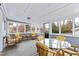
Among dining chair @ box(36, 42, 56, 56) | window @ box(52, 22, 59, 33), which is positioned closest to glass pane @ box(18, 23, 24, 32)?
dining chair @ box(36, 42, 56, 56)

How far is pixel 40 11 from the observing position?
2.69 metres

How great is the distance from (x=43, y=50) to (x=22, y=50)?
442 mm

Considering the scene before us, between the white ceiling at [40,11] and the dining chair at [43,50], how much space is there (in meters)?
0.49

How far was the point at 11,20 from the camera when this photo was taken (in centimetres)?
264

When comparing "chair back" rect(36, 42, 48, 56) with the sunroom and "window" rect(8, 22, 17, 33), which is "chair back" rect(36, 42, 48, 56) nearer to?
the sunroom

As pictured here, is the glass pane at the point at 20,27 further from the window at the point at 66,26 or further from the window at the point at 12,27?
the window at the point at 66,26

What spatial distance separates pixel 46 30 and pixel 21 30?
0.53 m

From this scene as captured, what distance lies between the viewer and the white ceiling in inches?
103

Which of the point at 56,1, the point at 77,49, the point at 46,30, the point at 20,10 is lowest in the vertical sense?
the point at 77,49

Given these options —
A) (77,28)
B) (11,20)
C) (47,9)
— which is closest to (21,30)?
(11,20)

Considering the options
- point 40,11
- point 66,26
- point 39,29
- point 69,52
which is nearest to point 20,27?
point 39,29

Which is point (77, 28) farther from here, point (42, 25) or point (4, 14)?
point (4, 14)

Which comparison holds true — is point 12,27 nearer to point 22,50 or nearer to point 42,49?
point 22,50

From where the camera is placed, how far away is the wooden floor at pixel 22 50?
2.68 m
